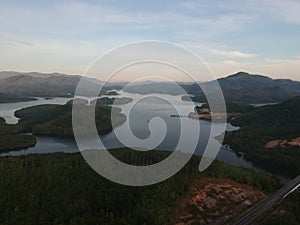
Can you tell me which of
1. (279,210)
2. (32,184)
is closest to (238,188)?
(279,210)

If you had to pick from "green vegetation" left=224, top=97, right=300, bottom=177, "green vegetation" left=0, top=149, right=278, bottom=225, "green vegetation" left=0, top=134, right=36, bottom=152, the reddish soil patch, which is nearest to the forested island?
"green vegetation" left=0, top=134, right=36, bottom=152

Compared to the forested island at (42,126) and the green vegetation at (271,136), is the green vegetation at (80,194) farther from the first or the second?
the forested island at (42,126)

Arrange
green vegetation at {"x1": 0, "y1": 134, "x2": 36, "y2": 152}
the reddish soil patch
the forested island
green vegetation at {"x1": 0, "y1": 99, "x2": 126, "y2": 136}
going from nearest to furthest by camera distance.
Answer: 1. the reddish soil patch
2. green vegetation at {"x1": 0, "y1": 134, "x2": 36, "y2": 152}
3. the forested island
4. green vegetation at {"x1": 0, "y1": 99, "x2": 126, "y2": 136}

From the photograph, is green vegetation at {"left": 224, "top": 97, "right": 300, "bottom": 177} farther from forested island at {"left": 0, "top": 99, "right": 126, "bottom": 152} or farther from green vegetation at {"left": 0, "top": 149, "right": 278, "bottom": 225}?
forested island at {"left": 0, "top": 99, "right": 126, "bottom": 152}

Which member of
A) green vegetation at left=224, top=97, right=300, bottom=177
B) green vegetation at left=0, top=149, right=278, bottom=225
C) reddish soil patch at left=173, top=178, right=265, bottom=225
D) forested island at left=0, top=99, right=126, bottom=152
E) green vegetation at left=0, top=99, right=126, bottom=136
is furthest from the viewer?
green vegetation at left=0, top=99, right=126, bottom=136

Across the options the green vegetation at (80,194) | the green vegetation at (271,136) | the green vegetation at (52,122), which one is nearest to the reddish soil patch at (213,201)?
the green vegetation at (80,194)

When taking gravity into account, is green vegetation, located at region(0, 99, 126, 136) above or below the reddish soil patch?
above

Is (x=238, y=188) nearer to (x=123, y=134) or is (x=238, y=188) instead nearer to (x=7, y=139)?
(x=123, y=134)
